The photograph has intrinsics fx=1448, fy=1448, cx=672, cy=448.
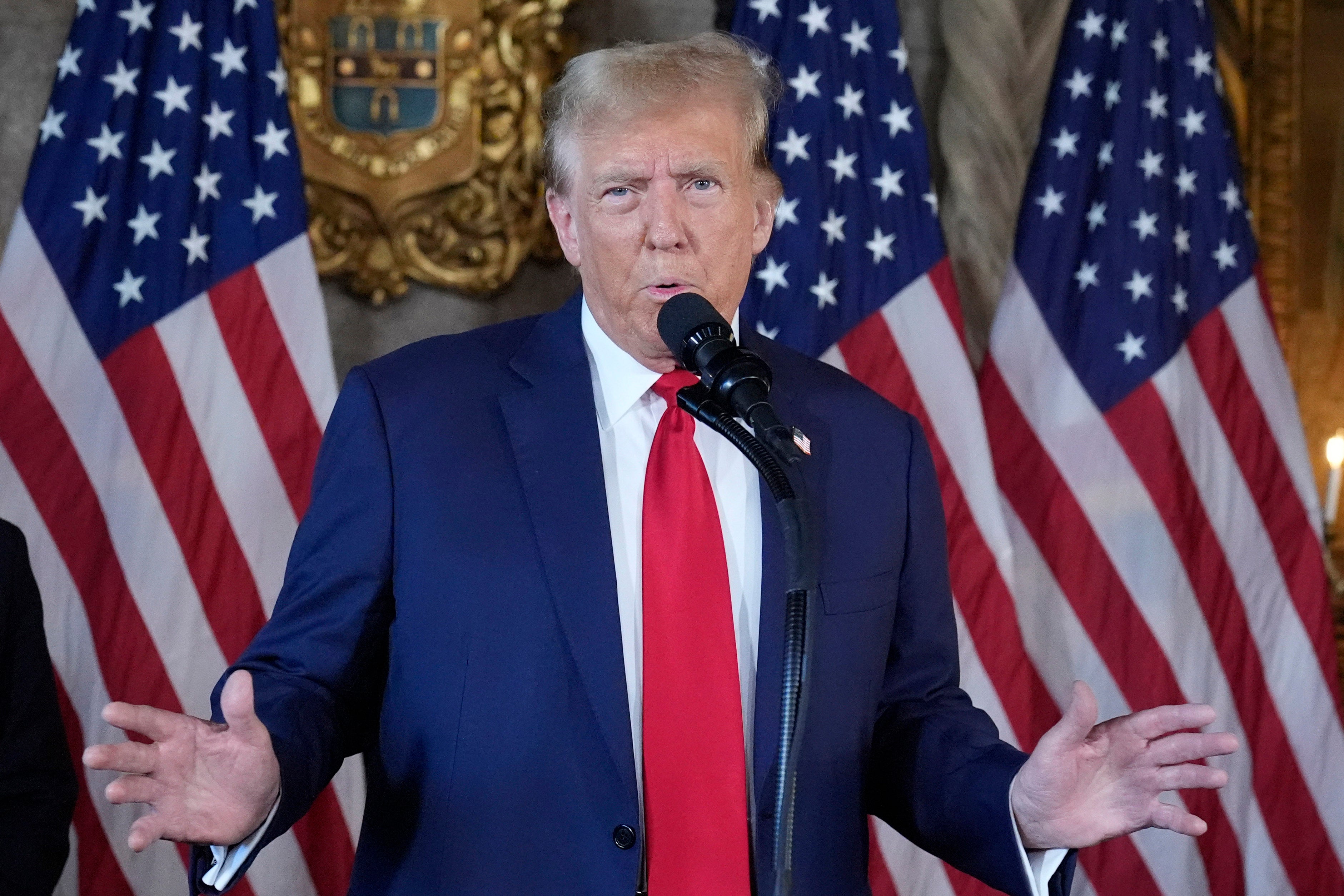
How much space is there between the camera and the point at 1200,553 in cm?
351

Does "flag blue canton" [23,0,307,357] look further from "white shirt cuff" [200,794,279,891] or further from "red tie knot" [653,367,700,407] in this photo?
"white shirt cuff" [200,794,279,891]

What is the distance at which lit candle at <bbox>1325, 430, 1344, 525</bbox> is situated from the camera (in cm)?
376

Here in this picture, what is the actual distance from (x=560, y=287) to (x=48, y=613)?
1417 millimetres

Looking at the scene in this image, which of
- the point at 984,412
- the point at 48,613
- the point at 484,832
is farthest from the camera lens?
the point at 984,412

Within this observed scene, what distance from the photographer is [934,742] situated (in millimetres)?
1769

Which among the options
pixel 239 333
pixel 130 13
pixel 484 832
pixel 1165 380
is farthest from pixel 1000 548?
pixel 130 13

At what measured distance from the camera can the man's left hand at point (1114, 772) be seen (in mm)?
1430

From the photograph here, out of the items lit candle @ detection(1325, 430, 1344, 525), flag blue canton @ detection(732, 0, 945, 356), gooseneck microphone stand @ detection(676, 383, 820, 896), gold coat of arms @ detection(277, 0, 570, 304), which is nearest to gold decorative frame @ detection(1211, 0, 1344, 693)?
lit candle @ detection(1325, 430, 1344, 525)

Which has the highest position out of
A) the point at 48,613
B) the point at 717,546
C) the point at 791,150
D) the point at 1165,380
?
the point at 791,150

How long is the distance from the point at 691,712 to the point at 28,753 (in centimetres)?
151

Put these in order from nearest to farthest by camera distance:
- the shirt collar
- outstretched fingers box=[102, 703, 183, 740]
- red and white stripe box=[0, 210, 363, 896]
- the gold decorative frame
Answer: outstretched fingers box=[102, 703, 183, 740], the shirt collar, red and white stripe box=[0, 210, 363, 896], the gold decorative frame

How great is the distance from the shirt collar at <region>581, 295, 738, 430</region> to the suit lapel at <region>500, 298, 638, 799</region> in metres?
0.03

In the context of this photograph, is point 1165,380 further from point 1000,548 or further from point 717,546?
point 717,546

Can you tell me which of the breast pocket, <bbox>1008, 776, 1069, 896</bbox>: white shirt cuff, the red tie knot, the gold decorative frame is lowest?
<bbox>1008, 776, 1069, 896</bbox>: white shirt cuff
